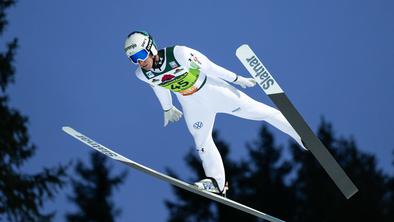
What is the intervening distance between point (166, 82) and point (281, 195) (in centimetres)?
1756

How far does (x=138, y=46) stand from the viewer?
7582 mm

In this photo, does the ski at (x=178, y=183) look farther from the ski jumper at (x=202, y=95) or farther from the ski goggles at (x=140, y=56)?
the ski goggles at (x=140, y=56)

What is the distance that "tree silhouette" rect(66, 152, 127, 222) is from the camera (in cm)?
2789

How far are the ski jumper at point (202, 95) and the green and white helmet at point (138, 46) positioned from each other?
0.20 metres

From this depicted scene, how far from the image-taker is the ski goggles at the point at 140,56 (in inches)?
300

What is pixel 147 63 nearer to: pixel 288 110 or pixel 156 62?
pixel 156 62

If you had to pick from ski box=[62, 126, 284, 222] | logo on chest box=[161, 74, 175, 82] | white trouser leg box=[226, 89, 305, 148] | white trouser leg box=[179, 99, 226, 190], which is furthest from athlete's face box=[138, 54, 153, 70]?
ski box=[62, 126, 284, 222]

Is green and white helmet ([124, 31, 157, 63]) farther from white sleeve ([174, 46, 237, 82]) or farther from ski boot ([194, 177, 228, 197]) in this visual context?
ski boot ([194, 177, 228, 197])

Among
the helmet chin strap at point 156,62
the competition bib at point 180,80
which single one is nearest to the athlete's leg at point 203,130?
the competition bib at point 180,80

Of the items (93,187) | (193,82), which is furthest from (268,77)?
(93,187)

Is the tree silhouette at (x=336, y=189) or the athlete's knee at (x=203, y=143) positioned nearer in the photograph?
the athlete's knee at (x=203, y=143)

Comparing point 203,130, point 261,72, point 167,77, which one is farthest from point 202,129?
point 261,72

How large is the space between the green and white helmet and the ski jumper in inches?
7.8

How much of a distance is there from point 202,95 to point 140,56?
747 mm
